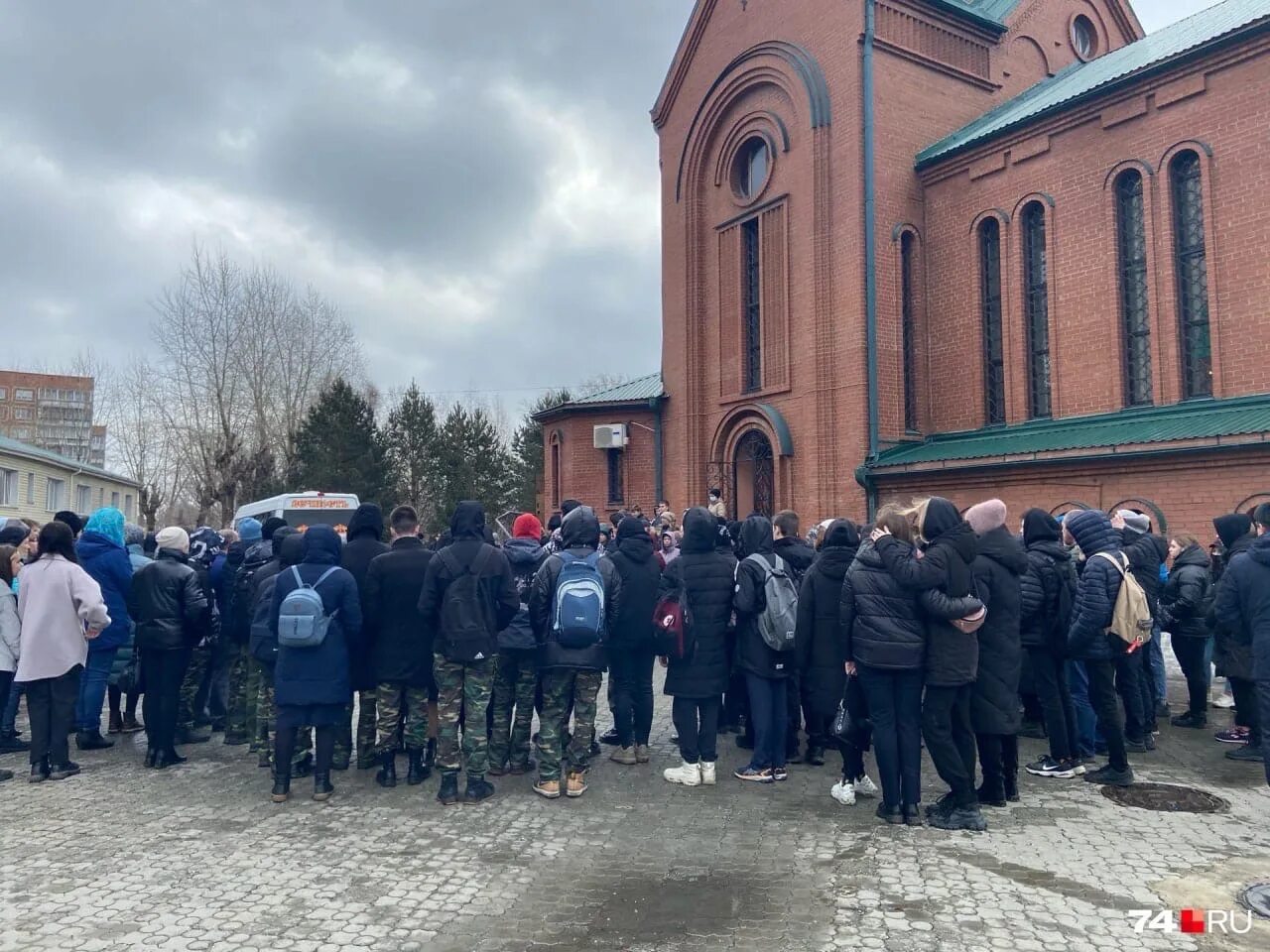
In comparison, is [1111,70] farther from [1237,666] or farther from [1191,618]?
[1237,666]

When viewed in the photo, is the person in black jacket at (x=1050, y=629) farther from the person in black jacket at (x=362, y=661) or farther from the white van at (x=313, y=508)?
the white van at (x=313, y=508)

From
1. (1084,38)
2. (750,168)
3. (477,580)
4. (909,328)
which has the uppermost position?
(1084,38)

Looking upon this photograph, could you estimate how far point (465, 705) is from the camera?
5973 mm

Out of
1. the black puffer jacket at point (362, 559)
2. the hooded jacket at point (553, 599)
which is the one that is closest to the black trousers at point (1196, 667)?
the hooded jacket at point (553, 599)

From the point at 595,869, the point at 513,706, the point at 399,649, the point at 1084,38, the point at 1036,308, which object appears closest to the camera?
the point at 595,869

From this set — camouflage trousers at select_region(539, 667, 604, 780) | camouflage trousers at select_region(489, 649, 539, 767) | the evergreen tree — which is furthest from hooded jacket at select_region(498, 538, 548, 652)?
the evergreen tree

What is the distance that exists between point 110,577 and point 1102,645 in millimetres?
7839

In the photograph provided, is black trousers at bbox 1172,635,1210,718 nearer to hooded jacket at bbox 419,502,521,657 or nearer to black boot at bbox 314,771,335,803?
hooded jacket at bbox 419,502,521,657

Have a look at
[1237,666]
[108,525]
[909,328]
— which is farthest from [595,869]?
[909,328]

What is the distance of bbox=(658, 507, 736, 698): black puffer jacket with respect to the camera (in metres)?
6.25

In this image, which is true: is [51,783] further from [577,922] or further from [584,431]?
[584,431]

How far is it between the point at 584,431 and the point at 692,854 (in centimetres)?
1900

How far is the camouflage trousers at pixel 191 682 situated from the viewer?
24.9 ft

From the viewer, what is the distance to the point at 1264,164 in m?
13.1
